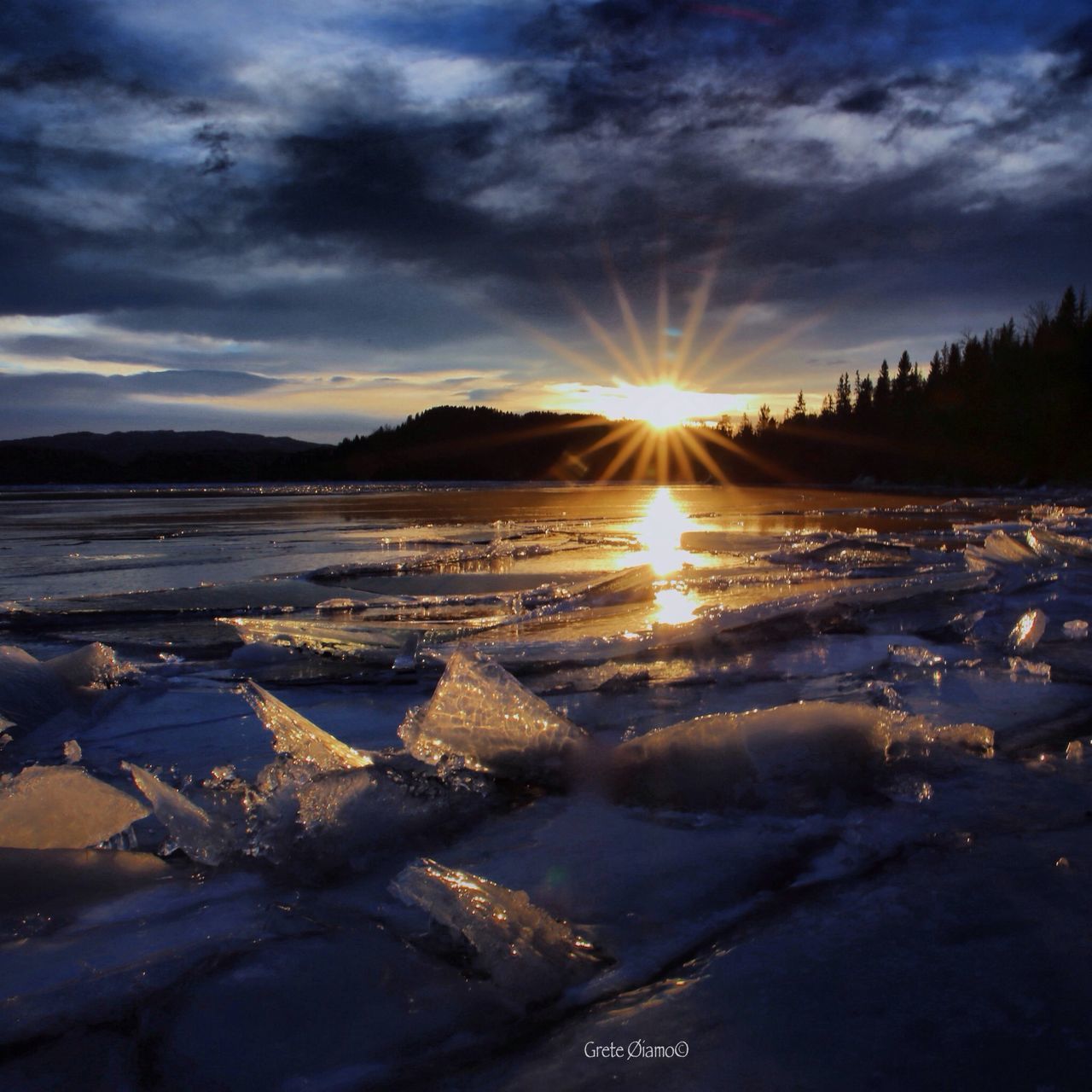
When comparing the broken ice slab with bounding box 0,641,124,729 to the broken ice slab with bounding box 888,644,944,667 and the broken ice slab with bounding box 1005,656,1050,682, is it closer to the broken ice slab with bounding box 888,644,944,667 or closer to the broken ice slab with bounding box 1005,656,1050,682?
the broken ice slab with bounding box 888,644,944,667

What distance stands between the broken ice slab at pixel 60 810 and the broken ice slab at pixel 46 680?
103 cm

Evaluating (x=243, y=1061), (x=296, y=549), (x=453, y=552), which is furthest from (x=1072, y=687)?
(x=296, y=549)

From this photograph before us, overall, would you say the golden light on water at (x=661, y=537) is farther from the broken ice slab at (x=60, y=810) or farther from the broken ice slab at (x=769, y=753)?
the broken ice slab at (x=60, y=810)

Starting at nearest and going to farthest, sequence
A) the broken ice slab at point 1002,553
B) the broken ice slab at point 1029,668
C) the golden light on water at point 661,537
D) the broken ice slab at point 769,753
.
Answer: the broken ice slab at point 769,753 < the broken ice slab at point 1029,668 < the broken ice slab at point 1002,553 < the golden light on water at point 661,537

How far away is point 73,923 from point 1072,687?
2.90 metres

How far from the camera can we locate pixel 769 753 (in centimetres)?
204

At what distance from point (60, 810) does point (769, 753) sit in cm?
157

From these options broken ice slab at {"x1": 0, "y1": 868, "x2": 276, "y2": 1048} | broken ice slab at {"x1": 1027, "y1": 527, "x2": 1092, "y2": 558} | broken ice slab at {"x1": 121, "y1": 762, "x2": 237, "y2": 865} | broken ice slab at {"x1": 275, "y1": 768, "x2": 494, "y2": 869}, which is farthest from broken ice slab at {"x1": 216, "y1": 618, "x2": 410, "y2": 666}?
broken ice slab at {"x1": 1027, "y1": 527, "x2": 1092, "y2": 558}

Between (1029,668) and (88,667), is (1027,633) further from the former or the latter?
(88,667)

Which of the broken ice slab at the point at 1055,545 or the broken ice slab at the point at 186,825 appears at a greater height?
the broken ice slab at the point at 1055,545

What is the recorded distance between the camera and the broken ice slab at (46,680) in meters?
2.79

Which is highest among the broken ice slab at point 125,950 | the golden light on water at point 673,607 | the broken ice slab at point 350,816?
the golden light on water at point 673,607

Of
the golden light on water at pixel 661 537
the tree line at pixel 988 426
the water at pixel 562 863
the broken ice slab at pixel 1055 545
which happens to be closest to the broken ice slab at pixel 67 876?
the water at pixel 562 863

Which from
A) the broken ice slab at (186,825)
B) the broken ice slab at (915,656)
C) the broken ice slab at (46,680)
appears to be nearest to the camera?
the broken ice slab at (186,825)
